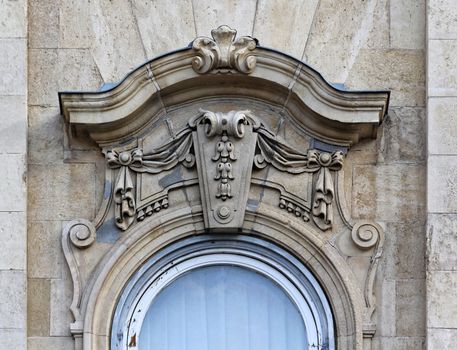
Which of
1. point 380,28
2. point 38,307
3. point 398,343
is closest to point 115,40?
point 380,28

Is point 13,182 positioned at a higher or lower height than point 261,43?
lower

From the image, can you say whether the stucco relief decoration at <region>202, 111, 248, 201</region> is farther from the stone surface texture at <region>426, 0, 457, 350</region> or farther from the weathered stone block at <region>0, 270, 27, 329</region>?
the weathered stone block at <region>0, 270, 27, 329</region>

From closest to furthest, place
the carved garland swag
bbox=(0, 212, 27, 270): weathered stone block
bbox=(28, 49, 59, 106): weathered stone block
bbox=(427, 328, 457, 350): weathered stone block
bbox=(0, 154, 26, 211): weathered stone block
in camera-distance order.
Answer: bbox=(427, 328, 457, 350): weathered stone block, bbox=(0, 212, 27, 270): weathered stone block, bbox=(0, 154, 26, 211): weathered stone block, the carved garland swag, bbox=(28, 49, 59, 106): weathered stone block

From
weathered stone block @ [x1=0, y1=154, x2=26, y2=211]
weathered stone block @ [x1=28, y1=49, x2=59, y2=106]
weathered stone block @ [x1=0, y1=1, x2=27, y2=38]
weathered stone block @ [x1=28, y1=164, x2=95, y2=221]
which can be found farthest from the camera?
weathered stone block @ [x1=28, y1=49, x2=59, y2=106]

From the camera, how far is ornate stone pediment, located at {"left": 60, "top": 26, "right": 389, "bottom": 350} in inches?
568

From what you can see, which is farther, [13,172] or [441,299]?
[13,172]

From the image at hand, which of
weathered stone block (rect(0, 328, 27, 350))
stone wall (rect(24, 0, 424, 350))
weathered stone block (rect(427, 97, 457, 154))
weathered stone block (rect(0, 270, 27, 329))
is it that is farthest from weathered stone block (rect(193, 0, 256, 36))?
weathered stone block (rect(0, 328, 27, 350))

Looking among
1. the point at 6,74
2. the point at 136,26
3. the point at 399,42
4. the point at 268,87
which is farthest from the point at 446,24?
the point at 6,74

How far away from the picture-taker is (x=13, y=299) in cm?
1419

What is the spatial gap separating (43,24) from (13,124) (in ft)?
2.85

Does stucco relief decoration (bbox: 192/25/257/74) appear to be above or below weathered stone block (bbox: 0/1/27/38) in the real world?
below

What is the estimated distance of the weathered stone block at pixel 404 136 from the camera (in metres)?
14.6

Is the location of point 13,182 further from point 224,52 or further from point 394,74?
point 394,74

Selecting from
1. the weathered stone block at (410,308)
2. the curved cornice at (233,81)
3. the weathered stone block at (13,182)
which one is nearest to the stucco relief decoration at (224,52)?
the curved cornice at (233,81)
